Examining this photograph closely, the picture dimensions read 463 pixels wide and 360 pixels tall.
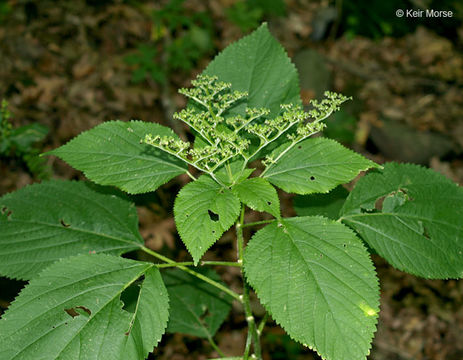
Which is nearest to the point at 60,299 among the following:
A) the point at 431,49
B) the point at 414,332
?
the point at 414,332

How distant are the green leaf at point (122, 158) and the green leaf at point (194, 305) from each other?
3.66ft

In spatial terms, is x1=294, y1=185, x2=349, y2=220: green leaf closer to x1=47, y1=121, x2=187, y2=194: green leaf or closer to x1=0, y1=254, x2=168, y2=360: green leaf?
x1=47, y1=121, x2=187, y2=194: green leaf

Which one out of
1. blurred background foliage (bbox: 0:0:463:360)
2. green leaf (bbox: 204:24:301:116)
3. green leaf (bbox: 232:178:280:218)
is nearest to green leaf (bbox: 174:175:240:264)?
green leaf (bbox: 232:178:280:218)

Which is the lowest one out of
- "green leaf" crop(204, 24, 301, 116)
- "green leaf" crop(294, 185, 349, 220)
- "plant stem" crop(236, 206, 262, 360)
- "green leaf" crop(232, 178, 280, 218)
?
"plant stem" crop(236, 206, 262, 360)

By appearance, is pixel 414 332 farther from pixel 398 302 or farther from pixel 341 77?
pixel 341 77

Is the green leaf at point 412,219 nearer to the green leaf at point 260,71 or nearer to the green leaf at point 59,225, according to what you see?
the green leaf at point 260,71

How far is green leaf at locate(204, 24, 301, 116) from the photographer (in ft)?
7.54

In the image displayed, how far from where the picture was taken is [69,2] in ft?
21.6

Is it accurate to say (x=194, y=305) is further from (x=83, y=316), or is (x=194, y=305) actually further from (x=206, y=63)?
(x=206, y=63)

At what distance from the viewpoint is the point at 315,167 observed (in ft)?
6.37

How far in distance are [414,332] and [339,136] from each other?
300 cm

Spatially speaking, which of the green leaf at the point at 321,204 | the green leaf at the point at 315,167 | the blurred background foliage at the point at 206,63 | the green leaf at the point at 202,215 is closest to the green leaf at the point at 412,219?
the green leaf at the point at 321,204

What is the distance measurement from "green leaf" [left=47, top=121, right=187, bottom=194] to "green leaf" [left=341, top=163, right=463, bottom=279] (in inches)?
38.2

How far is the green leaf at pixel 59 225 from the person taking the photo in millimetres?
2188
